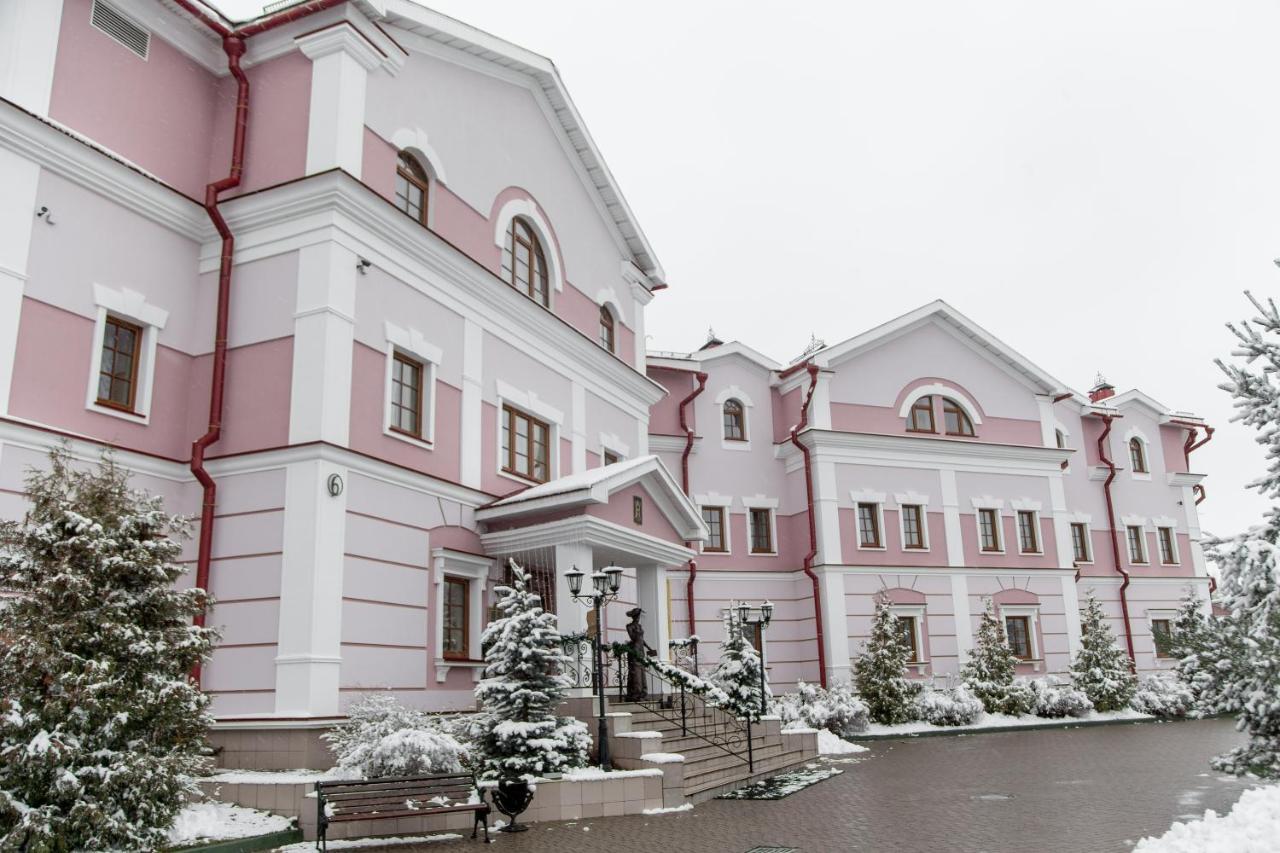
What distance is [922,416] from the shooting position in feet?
90.8

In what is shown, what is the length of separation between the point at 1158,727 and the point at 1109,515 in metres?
9.01

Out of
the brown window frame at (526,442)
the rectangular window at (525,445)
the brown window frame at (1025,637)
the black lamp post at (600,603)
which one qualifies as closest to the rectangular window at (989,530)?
the brown window frame at (1025,637)

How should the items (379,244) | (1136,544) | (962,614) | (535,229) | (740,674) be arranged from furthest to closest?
1. (1136,544)
2. (962,614)
3. (535,229)
4. (740,674)
5. (379,244)

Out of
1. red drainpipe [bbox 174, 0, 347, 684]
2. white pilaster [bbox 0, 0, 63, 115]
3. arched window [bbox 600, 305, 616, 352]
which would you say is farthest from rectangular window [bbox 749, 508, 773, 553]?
white pilaster [bbox 0, 0, 63, 115]

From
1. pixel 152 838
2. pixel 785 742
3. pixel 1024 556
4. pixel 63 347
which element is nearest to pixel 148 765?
pixel 152 838

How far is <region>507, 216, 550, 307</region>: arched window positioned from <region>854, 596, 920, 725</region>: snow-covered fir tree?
10711 mm

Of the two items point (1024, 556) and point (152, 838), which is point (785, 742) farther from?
point (1024, 556)

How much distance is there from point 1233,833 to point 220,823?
912cm

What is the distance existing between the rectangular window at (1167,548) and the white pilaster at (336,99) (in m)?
28.1

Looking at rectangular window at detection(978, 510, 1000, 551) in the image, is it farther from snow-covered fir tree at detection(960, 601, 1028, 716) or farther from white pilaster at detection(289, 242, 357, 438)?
white pilaster at detection(289, 242, 357, 438)

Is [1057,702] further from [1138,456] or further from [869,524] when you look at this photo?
[1138,456]

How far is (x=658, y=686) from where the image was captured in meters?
17.0

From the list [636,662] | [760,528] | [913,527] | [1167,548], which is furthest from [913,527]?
[636,662]

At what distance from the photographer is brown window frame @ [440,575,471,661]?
47.3 feet
